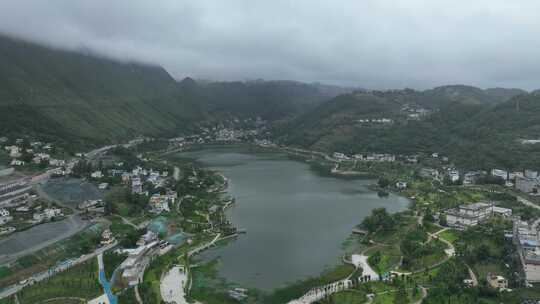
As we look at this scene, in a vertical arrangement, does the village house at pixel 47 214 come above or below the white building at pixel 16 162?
below

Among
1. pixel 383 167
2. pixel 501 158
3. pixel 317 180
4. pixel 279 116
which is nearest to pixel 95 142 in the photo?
pixel 317 180

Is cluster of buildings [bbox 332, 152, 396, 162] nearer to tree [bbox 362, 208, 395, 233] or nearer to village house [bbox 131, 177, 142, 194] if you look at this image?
village house [bbox 131, 177, 142, 194]

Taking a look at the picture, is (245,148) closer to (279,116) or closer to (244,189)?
(244,189)

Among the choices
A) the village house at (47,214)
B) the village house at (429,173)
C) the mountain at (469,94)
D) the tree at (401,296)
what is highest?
the mountain at (469,94)

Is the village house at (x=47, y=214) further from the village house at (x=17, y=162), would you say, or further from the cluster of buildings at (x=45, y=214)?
the village house at (x=17, y=162)

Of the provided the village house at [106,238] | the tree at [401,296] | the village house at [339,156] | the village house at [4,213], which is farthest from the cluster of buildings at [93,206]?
the village house at [339,156]

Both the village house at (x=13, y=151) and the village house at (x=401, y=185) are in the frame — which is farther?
the village house at (x=13, y=151)

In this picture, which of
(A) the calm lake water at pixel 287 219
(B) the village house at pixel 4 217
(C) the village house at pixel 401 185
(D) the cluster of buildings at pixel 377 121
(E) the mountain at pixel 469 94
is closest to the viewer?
(A) the calm lake water at pixel 287 219
